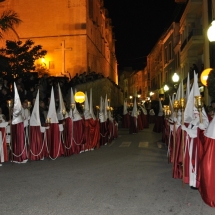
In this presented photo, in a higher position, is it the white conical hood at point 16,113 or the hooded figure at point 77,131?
the white conical hood at point 16,113

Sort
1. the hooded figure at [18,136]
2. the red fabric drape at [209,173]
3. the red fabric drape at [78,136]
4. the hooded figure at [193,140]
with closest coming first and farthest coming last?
the red fabric drape at [209,173], the hooded figure at [193,140], the hooded figure at [18,136], the red fabric drape at [78,136]

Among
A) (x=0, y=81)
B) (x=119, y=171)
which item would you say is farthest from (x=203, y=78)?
(x=0, y=81)

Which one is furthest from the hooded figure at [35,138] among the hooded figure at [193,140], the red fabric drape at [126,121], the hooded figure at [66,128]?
the red fabric drape at [126,121]

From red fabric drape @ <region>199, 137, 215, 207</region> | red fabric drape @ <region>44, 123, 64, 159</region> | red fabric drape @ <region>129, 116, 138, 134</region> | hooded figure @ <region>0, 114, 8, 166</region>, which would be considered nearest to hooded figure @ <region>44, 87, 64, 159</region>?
red fabric drape @ <region>44, 123, 64, 159</region>

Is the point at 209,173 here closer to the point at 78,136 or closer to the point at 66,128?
the point at 66,128

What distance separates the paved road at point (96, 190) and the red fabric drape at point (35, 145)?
0.49 meters

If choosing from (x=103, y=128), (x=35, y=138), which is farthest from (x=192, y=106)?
(x=103, y=128)

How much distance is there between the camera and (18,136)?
1208 cm

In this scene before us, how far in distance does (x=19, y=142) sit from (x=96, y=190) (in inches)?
207

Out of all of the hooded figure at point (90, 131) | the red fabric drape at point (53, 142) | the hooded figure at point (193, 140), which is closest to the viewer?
the hooded figure at point (193, 140)

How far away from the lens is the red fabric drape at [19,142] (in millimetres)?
11969

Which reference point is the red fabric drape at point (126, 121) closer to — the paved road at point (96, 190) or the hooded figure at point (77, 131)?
the hooded figure at point (77, 131)

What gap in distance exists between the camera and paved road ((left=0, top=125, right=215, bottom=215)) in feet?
20.6

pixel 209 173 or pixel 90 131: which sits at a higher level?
pixel 90 131
